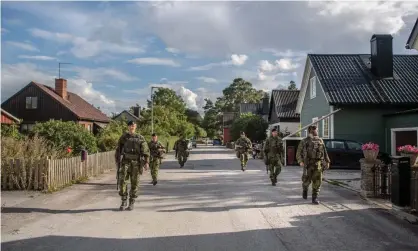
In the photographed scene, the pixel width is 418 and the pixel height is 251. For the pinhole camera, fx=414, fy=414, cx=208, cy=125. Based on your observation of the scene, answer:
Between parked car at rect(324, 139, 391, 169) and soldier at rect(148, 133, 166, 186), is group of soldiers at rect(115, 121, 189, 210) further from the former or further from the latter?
parked car at rect(324, 139, 391, 169)

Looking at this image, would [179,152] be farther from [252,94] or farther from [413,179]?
[252,94]

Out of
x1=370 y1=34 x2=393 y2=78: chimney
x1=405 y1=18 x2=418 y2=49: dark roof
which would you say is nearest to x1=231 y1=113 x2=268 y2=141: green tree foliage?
x1=370 y1=34 x2=393 y2=78: chimney

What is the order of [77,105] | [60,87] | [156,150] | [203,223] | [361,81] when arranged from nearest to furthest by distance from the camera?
[203,223], [156,150], [361,81], [60,87], [77,105]

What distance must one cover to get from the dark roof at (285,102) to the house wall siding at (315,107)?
8.67 metres

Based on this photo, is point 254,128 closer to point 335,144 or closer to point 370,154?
point 335,144

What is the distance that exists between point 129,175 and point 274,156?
19.1 ft

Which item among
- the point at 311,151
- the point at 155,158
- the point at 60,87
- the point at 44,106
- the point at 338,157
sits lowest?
the point at 338,157

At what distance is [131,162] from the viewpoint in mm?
8930

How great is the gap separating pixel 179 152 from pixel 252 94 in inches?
3482

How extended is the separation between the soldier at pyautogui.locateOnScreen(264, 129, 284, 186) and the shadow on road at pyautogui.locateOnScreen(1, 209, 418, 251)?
5897 mm

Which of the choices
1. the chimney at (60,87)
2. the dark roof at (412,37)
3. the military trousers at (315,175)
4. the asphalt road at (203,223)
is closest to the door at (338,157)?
the dark roof at (412,37)

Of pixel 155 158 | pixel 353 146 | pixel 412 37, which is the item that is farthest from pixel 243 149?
pixel 412 37

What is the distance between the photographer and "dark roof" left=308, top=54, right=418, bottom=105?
23.1 meters

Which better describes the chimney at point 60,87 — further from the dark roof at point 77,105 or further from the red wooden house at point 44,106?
the dark roof at point 77,105
